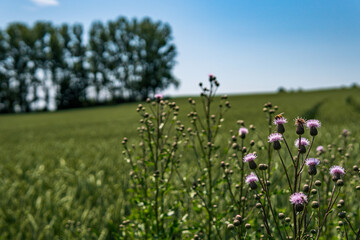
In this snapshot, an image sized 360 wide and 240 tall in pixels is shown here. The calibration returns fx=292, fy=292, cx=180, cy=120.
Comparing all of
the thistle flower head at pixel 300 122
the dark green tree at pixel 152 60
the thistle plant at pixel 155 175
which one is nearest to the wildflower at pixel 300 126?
the thistle flower head at pixel 300 122

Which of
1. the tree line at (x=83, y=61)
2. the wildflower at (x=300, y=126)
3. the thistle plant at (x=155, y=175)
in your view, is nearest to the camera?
the wildflower at (x=300, y=126)

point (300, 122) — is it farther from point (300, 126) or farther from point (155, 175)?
point (155, 175)

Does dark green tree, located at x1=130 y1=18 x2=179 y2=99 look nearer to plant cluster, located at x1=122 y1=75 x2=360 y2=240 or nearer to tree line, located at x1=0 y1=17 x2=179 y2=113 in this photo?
tree line, located at x1=0 y1=17 x2=179 y2=113

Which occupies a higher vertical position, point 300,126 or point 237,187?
point 300,126

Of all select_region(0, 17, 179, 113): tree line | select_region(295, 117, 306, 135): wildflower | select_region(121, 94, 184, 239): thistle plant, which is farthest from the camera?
select_region(0, 17, 179, 113): tree line

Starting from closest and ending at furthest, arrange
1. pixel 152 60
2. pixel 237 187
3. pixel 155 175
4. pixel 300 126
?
1. pixel 300 126
2. pixel 237 187
3. pixel 155 175
4. pixel 152 60

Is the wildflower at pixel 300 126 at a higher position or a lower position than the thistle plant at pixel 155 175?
higher

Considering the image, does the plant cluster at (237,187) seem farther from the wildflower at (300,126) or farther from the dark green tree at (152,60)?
Result: the dark green tree at (152,60)

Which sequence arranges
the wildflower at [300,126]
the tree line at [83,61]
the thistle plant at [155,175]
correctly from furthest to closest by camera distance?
the tree line at [83,61], the thistle plant at [155,175], the wildflower at [300,126]

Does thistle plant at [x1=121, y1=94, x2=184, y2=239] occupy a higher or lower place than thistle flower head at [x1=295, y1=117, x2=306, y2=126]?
lower

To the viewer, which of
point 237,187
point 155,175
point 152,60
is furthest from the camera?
point 152,60

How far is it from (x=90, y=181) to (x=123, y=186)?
2.01ft

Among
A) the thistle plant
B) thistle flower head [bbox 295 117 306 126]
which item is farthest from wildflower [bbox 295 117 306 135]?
the thistle plant

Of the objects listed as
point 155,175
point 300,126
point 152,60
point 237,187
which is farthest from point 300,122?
point 152,60
